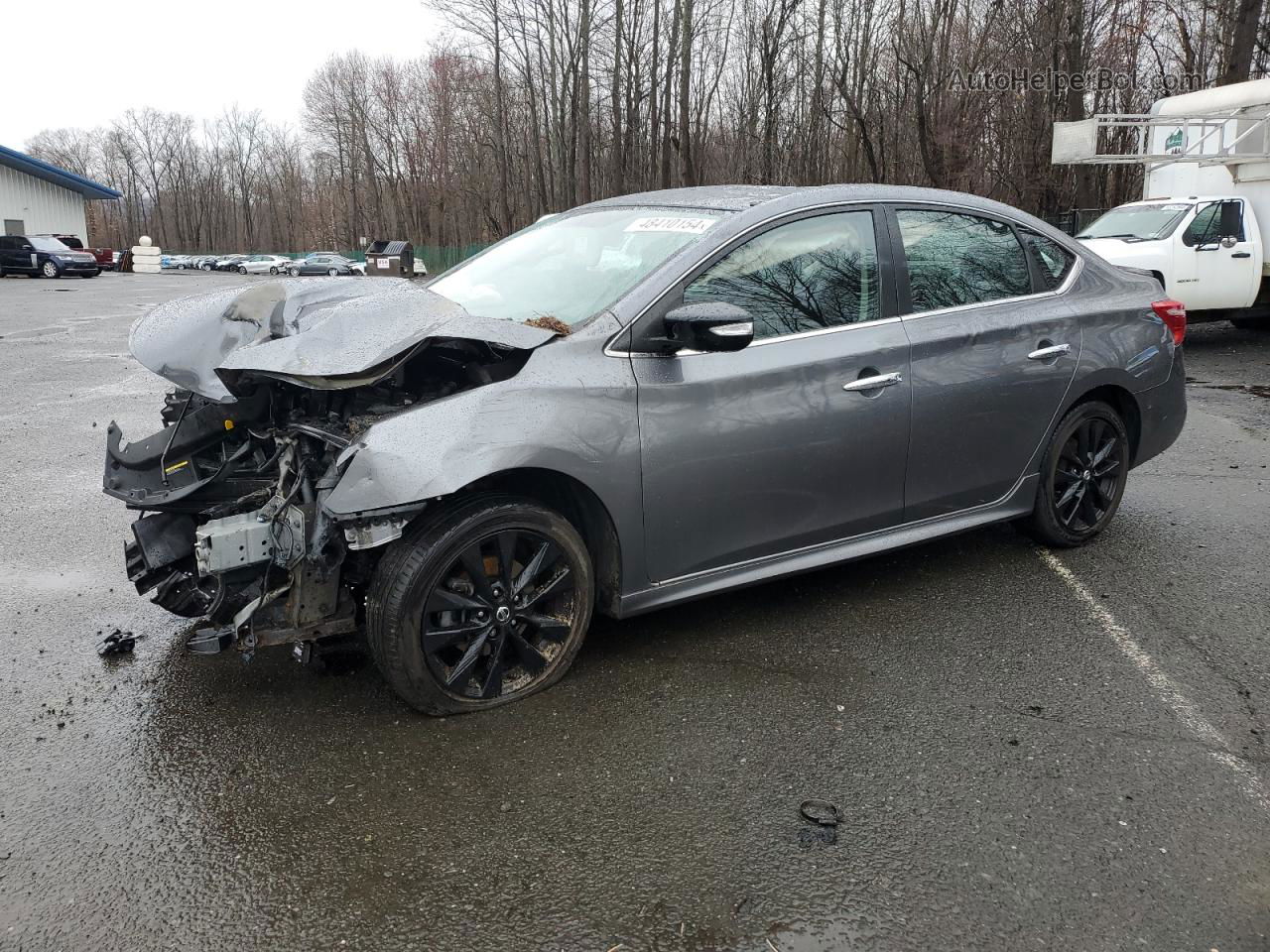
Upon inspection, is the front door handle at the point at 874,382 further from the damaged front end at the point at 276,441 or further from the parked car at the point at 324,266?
the parked car at the point at 324,266

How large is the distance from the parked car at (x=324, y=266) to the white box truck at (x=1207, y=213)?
147ft

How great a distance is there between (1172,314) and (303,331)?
439 cm

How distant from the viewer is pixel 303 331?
3.41m

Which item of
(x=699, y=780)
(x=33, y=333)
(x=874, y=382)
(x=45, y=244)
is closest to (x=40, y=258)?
(x=45, y=244)

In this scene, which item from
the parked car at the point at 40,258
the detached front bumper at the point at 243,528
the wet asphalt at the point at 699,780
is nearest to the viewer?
the wet asphalt at the point at 699,780

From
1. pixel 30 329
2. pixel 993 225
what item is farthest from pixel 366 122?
pixel 993 225

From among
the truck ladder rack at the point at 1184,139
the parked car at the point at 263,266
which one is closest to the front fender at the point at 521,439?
the truck ladder rack at the point at 1184,139

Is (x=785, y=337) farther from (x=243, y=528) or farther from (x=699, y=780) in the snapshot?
(x=243, y=528)

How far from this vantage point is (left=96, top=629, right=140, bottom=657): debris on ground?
3.81 m

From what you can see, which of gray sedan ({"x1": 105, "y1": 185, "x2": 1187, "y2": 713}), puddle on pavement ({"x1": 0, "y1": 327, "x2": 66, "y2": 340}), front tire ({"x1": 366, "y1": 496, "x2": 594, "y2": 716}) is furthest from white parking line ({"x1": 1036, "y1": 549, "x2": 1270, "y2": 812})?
puddle on pavement ({"x1": 0, "y1": 327, "x2": 66, "y2": 340})

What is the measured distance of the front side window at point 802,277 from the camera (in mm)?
3676

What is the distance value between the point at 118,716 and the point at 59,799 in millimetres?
492

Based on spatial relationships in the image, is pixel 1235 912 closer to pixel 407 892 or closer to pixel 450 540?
pixel 407 892

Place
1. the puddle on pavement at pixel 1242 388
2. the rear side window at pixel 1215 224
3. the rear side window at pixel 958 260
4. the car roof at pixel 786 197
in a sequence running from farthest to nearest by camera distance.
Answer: the rear side window at pixel 1215 224
the puddle on pavement at pixel 1242 388
the rear side window at pixel 958 260
the car roof at pixel 786 197
